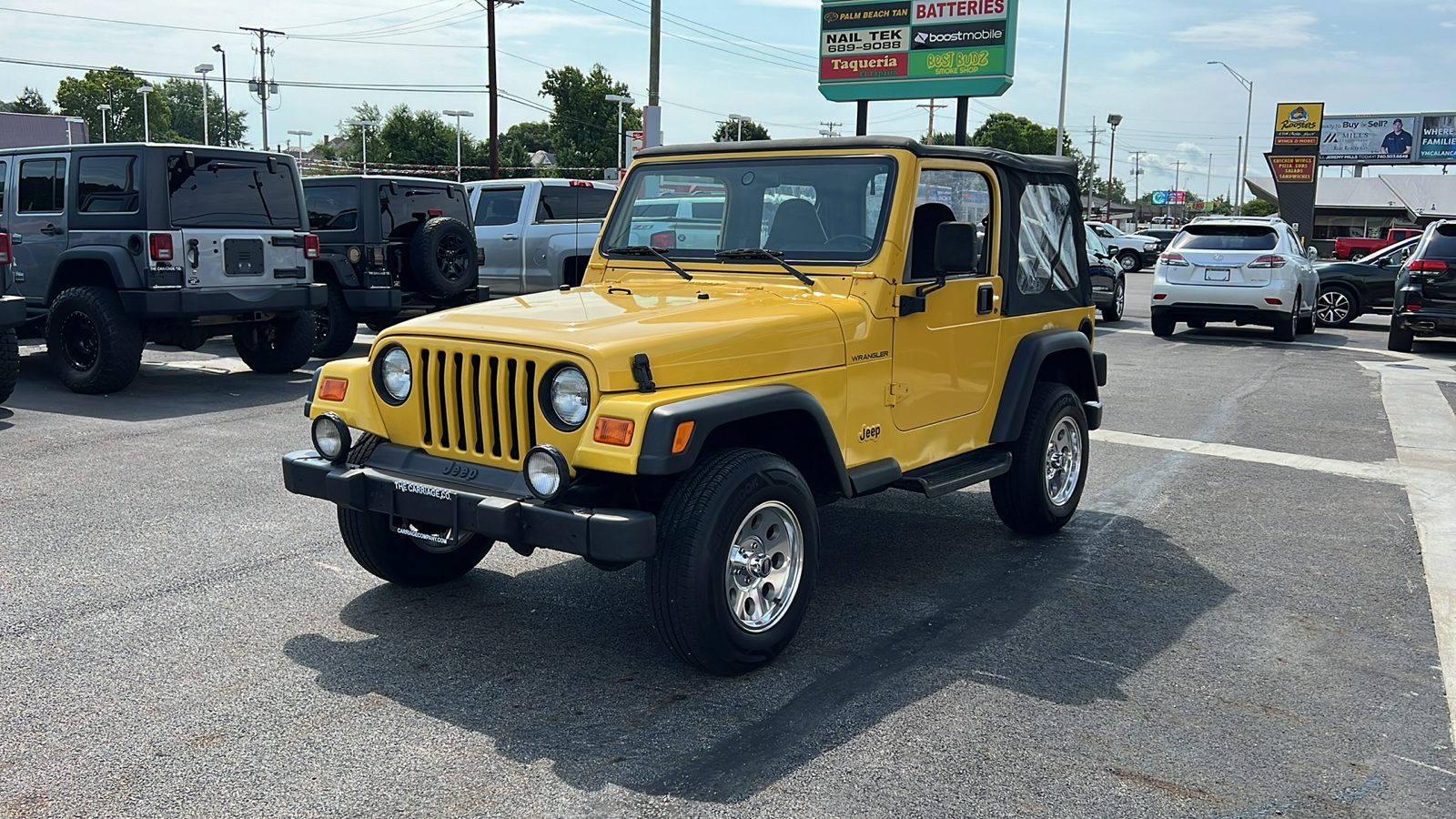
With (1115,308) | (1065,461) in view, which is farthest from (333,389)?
(1115,308)

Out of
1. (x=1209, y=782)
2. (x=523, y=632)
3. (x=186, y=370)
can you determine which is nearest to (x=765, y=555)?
(x=523, y=632)

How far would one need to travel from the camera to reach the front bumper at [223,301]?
10.3m

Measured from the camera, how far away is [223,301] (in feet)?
35.2

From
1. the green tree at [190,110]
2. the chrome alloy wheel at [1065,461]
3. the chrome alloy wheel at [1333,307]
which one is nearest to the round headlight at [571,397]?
the chrome alloy wheel at [1065,461]

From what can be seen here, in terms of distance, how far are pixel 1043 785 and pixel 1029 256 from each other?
3.26m

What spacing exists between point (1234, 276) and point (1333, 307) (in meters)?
4.31

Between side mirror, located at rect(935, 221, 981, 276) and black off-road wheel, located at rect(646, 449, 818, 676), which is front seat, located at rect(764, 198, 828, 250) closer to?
side mirror, located at rect(935, 221, 981, 276)

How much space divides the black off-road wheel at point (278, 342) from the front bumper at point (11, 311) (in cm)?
236

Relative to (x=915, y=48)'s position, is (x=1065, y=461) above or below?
below

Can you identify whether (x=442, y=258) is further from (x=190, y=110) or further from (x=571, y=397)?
(x=190, y=110)

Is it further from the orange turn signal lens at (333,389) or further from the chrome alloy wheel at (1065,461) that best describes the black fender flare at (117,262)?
the chrome alloy wheel at (1065,461)

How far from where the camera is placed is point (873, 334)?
16.3 ft

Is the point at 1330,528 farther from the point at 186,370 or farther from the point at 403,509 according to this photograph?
the point at 186,370

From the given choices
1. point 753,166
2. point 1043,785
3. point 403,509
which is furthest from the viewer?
point 753,166
